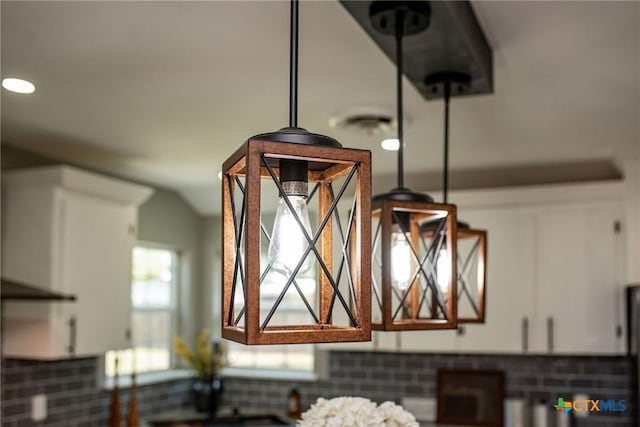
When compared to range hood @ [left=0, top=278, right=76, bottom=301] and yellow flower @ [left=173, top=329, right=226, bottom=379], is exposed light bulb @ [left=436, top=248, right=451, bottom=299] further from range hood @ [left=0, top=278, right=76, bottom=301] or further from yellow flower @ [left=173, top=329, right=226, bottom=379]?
yellow flower @ [left=173, top=329, right=226, bottom=379]

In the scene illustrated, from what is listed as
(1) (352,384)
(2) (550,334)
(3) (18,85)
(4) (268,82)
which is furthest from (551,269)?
(3) (18,85)

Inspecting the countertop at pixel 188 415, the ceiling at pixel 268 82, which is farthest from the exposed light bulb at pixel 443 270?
the countertop at pixel 188 415

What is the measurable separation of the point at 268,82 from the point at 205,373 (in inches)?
123

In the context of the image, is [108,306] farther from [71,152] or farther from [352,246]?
[352,246]

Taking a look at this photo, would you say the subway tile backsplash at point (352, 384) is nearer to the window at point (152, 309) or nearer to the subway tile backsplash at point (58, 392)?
the subway tile backsplash at point (58, 392)

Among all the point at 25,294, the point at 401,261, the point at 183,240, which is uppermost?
the point at 183,240

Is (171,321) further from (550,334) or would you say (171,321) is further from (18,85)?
(18,85)

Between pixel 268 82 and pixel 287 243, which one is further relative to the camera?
pixel 268 82

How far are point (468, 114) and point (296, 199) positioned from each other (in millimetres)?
2471

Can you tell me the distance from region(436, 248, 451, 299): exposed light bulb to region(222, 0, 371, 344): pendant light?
23.1 inches

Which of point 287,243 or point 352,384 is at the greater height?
point 287,243

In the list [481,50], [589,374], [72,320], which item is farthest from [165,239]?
[481,50]

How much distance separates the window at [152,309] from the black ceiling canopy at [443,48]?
3384mm

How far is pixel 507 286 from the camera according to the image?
4.57 meters
